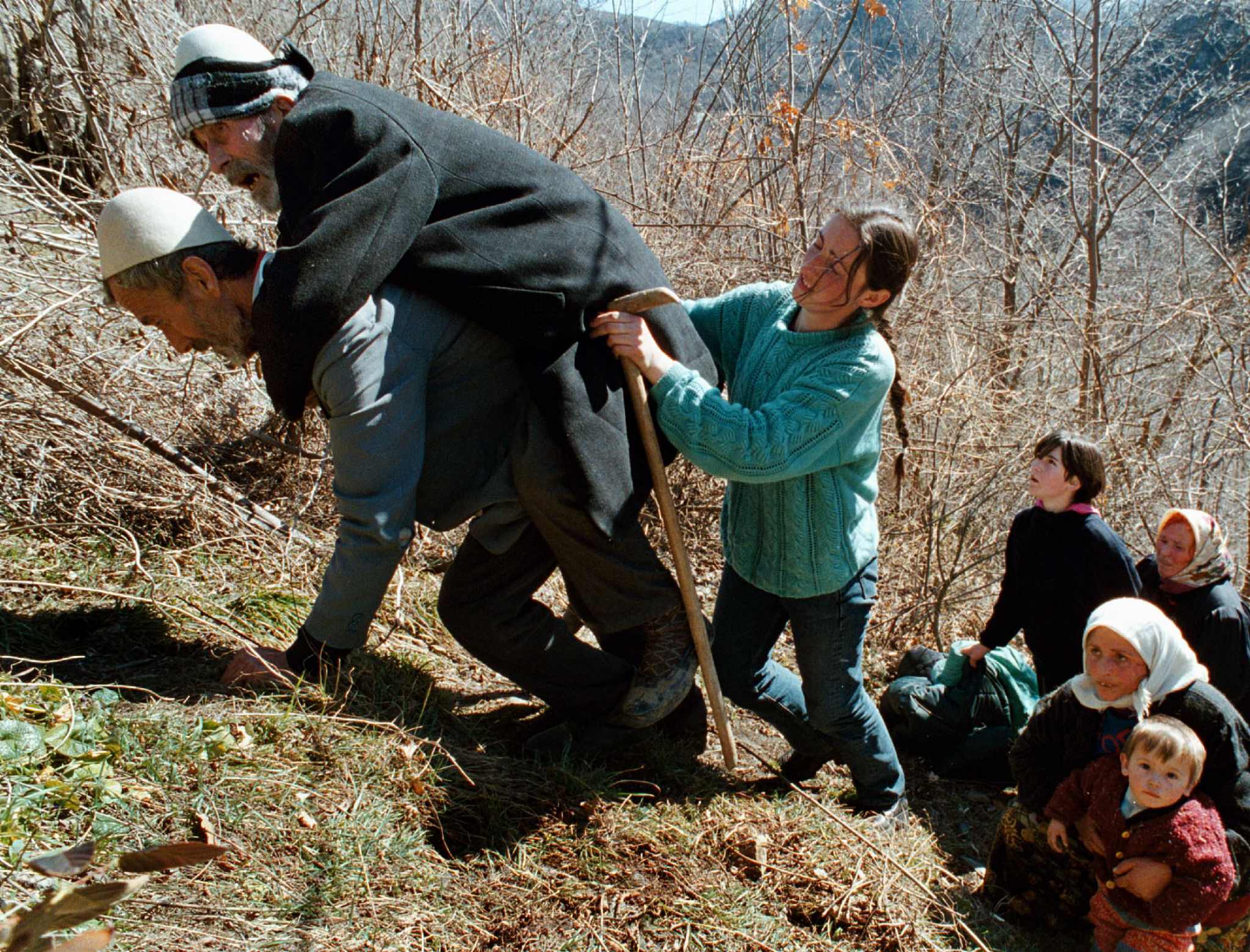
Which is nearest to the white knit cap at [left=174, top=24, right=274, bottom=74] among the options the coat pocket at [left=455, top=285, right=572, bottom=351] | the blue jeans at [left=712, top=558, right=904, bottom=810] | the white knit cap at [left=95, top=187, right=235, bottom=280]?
the white knit cap at [left=95, top=187, right=235, bottom=280]

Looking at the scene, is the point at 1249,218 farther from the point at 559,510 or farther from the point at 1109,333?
the point at 559,510

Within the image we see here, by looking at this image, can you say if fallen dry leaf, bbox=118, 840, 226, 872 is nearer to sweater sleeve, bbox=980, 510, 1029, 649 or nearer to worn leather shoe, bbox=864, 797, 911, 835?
worn leather shoe, bbox=864, 797, 911, 835

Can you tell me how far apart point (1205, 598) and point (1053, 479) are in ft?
2.33

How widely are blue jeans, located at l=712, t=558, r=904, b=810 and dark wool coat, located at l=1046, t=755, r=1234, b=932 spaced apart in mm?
667

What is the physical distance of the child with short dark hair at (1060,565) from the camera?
3.87 meters

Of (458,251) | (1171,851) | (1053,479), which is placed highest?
(458,251)

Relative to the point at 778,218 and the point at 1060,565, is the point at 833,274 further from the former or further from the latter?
the point at 778,218

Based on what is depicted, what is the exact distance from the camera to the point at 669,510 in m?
3.02

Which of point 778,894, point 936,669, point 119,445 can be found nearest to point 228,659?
point 119,445

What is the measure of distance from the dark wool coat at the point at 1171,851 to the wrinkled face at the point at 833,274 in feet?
5.53

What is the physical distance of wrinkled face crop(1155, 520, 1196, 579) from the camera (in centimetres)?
390

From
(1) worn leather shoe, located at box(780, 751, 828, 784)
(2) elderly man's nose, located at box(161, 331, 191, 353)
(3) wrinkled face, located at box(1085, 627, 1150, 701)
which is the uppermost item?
(2) elderly man's nose, located at box(161, 331, 191, 353)

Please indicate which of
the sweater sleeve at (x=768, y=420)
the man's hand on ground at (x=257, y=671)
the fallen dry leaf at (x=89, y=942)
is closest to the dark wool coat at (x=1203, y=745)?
the sweater sleeve at (x=768, y=420)

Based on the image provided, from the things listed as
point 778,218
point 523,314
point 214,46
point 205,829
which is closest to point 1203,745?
point 523,314
